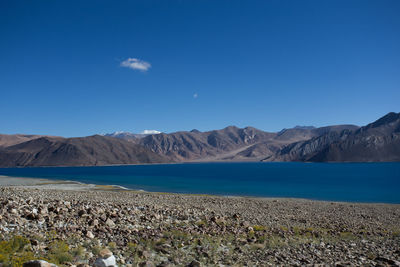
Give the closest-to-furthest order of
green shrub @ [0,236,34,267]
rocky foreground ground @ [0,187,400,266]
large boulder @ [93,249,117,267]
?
green shrub @ [0,236,34,267] → large boulder @ [93,249,117,267] → rocky foreground ground @ [0,187,400,266]

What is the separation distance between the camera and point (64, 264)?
897 cm

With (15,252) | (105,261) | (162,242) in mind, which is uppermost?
(15,252)

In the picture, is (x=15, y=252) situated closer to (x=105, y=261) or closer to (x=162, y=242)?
(x=105, y=261)

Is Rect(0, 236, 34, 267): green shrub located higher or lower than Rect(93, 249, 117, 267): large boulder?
higher

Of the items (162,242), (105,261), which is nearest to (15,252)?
(105,261)

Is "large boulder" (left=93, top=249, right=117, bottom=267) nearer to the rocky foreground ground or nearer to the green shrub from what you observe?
the rocky foreground ground

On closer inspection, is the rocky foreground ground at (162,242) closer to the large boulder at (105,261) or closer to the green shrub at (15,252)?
the green shrub at (15,252)

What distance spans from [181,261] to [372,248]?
9.92 metres

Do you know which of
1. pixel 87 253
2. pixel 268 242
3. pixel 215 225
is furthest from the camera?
pixel 215 225

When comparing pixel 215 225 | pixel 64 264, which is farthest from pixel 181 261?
pixel 215 225

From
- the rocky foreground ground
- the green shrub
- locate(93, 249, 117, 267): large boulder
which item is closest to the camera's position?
the green shrub

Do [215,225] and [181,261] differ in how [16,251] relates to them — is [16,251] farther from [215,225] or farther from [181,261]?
[215,225]

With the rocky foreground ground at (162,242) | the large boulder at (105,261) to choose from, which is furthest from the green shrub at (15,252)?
the large boulder at (105,261)

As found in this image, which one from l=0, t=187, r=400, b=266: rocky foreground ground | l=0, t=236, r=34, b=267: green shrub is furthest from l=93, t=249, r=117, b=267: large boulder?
l=0, t=236, r=34, b=267: green shrub
